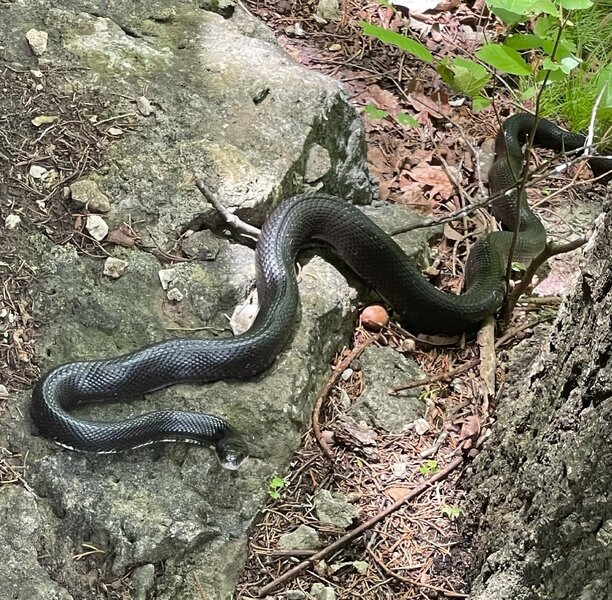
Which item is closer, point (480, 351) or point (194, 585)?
point (194, 585)

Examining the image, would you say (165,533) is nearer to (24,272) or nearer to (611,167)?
(24,272)

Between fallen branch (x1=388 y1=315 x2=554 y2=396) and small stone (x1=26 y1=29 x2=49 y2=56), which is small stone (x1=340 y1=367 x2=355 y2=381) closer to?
fallen branch (x1=388 y1=315 x2=554 y2=396)

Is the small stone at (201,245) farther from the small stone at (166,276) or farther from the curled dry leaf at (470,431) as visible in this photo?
the curled dry leaf at (470,431)

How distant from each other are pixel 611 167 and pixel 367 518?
3144 mm

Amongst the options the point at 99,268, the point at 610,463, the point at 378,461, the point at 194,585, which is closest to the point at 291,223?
the point at 99,268

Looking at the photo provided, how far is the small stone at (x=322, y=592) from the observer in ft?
9.12

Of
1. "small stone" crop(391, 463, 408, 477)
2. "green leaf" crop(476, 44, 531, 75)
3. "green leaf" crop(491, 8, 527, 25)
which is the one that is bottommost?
"small stone" crop(391, 463, 408, 477)

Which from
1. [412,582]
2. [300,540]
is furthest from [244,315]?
[412,582]

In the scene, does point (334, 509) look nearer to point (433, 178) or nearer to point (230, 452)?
point (230, 452)

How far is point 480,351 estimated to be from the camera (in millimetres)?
3752

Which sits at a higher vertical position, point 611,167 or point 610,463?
point 610,463

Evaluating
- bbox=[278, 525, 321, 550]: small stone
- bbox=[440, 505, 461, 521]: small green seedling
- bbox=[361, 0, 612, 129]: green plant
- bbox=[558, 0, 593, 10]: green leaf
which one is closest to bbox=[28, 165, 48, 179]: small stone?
bbox=[361, 0, 612, 129]: green plant

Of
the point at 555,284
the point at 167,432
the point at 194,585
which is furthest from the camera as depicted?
the point at 555,284

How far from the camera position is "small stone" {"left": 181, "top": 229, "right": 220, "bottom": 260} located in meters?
3.73
